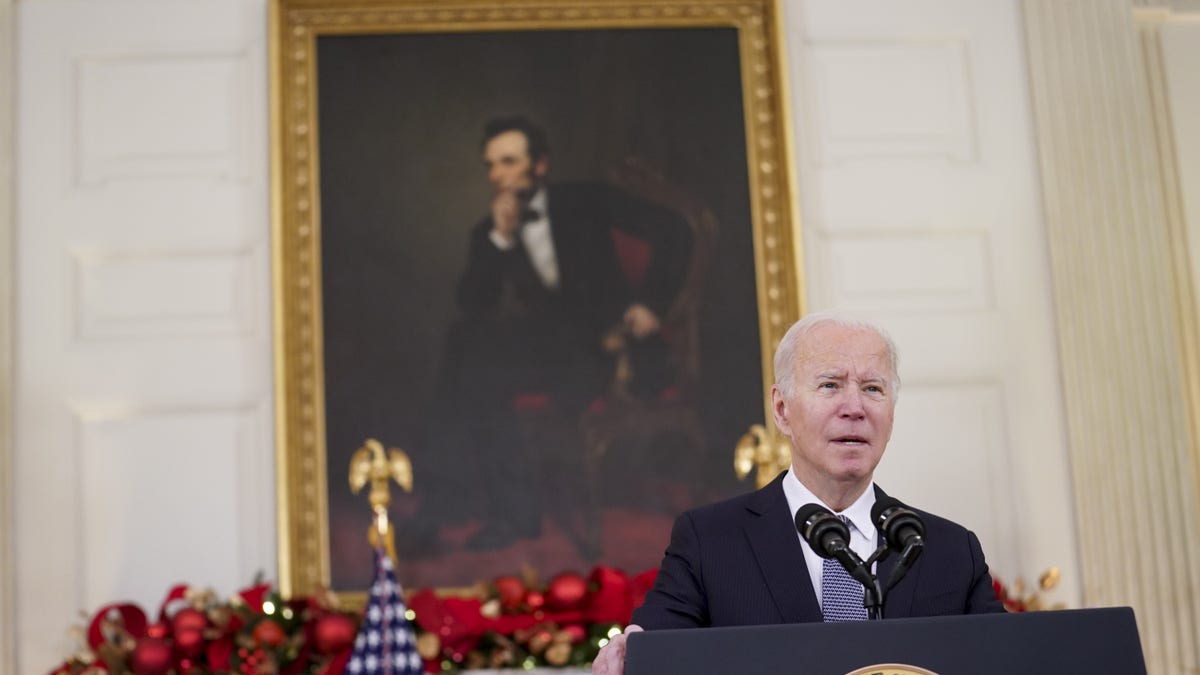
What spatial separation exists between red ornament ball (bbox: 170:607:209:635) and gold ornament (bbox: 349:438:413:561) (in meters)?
0.64

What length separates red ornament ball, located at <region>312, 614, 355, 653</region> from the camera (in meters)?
4.84

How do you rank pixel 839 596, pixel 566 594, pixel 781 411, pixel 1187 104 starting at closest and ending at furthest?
pixel 839 596 → pixel 781 411 → pixel 566 594 → pixel 1187 104

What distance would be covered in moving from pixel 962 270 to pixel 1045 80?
3.02 feet

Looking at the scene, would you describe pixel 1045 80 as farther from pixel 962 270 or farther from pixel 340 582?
pixel 340 582

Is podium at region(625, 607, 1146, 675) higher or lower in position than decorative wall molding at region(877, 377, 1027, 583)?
lower

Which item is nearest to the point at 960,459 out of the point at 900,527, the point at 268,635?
the point at 268,635

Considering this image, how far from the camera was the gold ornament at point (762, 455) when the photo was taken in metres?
5.29

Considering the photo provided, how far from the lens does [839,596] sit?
267 cm

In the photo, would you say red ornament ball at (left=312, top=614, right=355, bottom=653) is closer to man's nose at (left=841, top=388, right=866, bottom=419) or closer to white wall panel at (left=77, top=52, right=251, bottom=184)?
white wall panel at (left=77, top=52, right=251, bottom=184)

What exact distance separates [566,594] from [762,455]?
903mm

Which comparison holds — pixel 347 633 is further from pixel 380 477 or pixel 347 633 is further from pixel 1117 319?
pixel 1117 319

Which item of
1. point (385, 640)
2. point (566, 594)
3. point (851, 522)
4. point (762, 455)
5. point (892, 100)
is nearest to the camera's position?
point (851, 522)

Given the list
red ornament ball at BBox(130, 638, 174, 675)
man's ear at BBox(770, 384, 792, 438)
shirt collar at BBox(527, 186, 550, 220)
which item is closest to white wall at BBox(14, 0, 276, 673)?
red ornament ball at BBox(130, 638, 174, 675)

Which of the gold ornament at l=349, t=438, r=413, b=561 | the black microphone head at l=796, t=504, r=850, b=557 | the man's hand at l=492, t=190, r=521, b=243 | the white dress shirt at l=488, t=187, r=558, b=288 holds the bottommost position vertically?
the black microphone head at l=796, t=504, r=850, b=557
